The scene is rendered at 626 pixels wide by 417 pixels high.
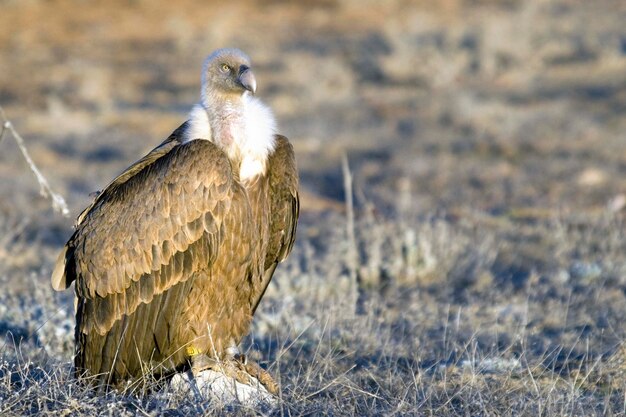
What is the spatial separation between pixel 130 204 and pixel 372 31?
59.4ft

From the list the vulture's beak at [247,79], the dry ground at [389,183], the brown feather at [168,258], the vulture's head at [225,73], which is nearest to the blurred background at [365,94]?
the dry ground at [389,183]

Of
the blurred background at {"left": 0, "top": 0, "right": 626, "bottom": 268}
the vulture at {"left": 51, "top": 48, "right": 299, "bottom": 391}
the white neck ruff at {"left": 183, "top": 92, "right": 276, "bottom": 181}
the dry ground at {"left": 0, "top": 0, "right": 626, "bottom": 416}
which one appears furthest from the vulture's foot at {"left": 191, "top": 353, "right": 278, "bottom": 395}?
the blurred background at {"left": 0, "top": 0, "right": 626, "bottom": 268}

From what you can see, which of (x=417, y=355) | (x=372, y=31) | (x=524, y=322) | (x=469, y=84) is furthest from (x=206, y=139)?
(x=372, y=31)

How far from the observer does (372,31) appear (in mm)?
21938

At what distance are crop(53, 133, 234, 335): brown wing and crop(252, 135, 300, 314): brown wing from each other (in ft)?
1.19

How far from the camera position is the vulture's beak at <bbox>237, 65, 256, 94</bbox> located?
4621mm

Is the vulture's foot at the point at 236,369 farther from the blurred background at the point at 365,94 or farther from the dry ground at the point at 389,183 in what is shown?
the blurred background at the point at 365,94

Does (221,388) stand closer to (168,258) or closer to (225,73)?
(168,258)

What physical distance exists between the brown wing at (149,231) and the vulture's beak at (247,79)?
391 mm

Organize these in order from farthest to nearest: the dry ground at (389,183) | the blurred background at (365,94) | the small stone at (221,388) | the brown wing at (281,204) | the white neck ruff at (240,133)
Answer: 1. the blurred background at (365,94)
2. the dry ground at (389,183)
3. the brown wing at (281,204)
4. the white neck ruff at (240,133)
5. the small stone at (221,388)

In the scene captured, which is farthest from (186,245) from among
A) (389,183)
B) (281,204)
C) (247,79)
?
(389,183)

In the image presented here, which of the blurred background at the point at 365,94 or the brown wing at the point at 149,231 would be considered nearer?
the brown wing at the point at 149,231

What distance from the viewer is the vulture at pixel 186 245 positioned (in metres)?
4.38

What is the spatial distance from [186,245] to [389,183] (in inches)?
269
